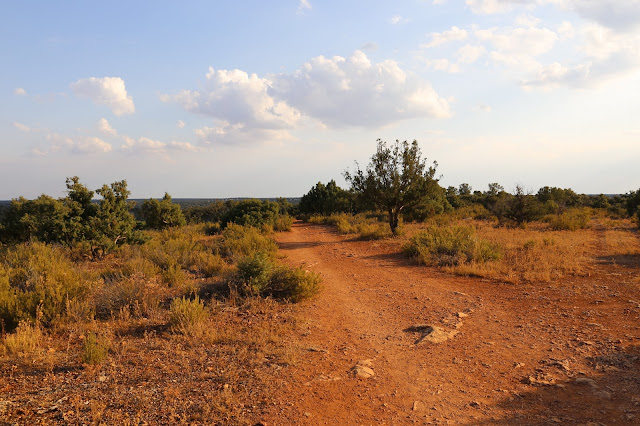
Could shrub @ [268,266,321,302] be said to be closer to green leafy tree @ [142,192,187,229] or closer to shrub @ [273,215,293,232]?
shrub @ [273,215,293,232]

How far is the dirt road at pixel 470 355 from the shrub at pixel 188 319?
1.63m

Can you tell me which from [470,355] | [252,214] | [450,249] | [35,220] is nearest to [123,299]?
[470,355]

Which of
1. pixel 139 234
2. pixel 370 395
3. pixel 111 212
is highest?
pixel 111 212

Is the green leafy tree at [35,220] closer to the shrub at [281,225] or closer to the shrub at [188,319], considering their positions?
the shrub at [188,319]

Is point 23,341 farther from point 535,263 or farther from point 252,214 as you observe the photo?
point 252,214

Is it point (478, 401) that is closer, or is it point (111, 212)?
point (478, 401)

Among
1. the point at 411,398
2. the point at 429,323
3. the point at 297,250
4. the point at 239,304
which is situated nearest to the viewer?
the point at 411,398

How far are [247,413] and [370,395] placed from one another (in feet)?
4.48

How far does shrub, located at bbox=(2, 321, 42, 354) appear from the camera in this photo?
499cm

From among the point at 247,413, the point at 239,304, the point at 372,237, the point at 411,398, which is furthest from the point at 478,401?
the point at 372,237

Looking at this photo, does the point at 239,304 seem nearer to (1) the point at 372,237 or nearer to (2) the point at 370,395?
(2) the point at 370,395

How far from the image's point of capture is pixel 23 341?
5.09 m

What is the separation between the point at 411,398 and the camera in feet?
13.2

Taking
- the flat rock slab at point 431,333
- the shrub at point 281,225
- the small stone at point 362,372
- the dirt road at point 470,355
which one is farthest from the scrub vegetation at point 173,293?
the shrub at point 281,225
